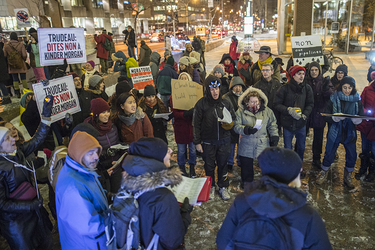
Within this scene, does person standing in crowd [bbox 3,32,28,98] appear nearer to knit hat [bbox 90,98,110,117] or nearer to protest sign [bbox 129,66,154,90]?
protest sign [bbox 129,66,154,90]

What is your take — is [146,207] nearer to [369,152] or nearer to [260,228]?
[260,228]

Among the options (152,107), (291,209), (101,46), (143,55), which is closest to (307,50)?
(152,107)

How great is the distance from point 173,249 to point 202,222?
201cm

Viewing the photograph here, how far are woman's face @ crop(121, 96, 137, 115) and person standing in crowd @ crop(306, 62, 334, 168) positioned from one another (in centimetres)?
357

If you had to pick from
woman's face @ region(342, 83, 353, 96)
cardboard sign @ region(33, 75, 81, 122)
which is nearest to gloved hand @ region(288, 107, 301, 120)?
woman's face @ region(342, 83, 353, 96)

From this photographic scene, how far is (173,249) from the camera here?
209 cm

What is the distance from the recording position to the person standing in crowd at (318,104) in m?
5.38

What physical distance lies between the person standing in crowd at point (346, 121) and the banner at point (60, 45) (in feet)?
16.0

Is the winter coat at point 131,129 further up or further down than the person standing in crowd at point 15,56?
further down

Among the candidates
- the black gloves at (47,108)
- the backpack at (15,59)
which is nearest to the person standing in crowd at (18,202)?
the black gloves at (47,108)

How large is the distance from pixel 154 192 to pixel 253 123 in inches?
111

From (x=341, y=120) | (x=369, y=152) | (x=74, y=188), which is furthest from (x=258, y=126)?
(x=74, y=188)

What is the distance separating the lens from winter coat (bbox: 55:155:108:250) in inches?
86.3

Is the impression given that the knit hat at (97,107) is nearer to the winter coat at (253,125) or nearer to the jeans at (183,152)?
the jeans at (183,152)
